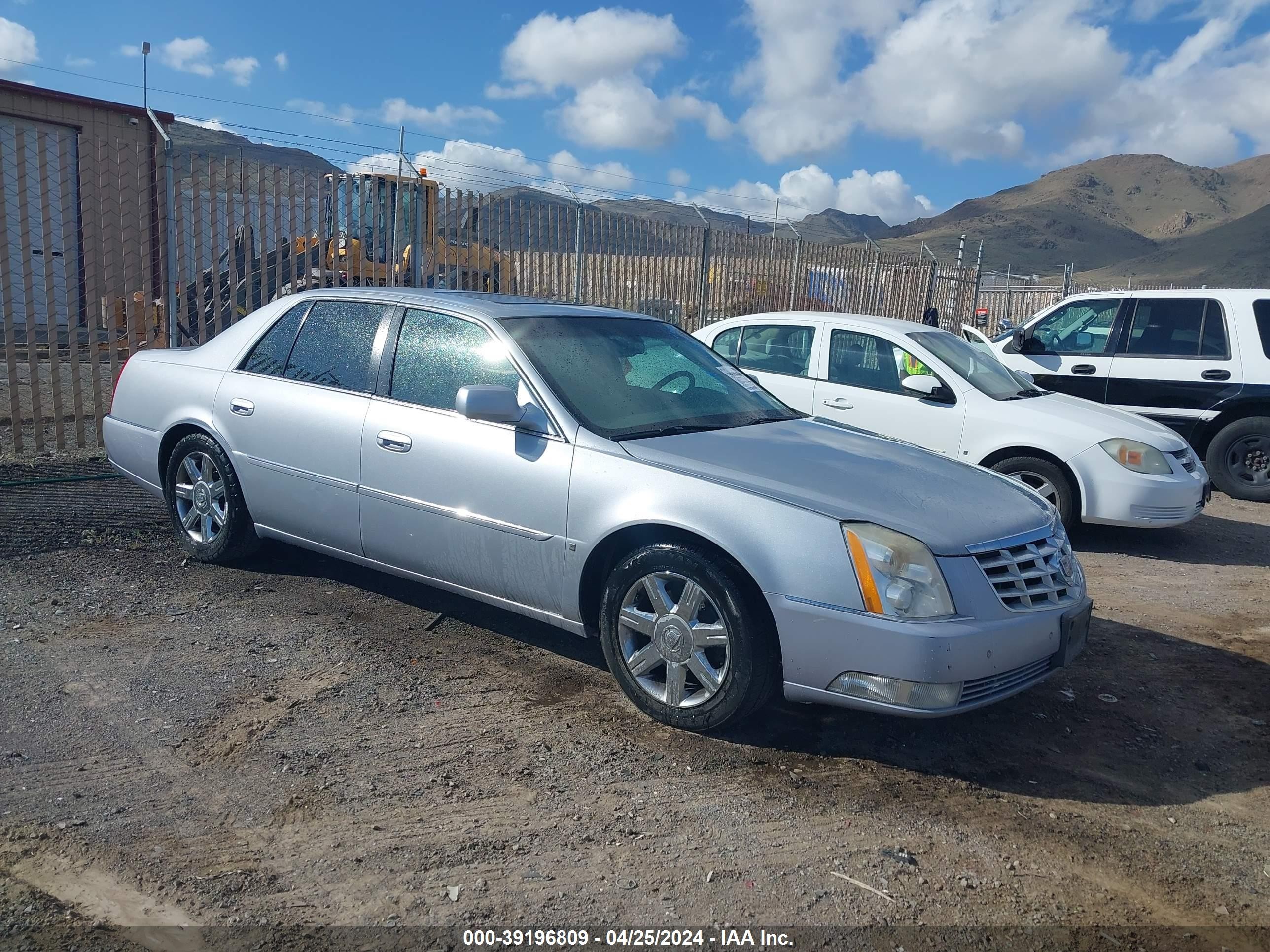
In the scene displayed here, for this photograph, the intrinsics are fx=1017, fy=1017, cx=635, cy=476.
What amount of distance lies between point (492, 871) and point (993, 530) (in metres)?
2.10

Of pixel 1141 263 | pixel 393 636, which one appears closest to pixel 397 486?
pixel 393 636

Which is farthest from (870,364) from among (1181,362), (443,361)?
(443,361)

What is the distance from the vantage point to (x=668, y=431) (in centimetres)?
427

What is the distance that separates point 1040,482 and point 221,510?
17.4ft

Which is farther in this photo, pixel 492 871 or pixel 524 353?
pixel 524 353

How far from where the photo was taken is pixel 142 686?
405 cm

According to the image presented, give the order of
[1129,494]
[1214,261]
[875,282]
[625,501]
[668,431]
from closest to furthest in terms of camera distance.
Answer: [625,501]
[668,431]
[1129,494]
[875,282]
[1214,261]

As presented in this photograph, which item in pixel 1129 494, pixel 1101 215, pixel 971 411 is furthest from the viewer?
pixel 1101 215

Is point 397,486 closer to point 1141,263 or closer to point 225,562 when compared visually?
point 225,562

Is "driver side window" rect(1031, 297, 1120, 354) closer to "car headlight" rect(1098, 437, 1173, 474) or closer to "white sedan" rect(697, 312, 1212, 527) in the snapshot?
"white sedan" rect(697, 312, 1212, 527)

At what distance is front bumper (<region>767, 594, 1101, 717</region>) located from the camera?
11.0 feet

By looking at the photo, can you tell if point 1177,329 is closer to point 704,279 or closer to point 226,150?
point 704,279

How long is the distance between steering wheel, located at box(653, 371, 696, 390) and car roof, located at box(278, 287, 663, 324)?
0.47m

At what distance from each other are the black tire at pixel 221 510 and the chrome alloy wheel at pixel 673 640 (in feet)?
8.23
